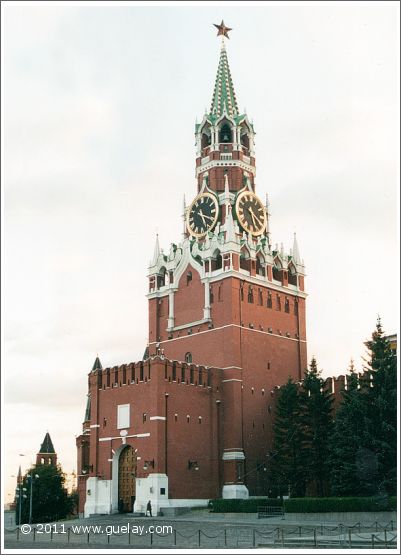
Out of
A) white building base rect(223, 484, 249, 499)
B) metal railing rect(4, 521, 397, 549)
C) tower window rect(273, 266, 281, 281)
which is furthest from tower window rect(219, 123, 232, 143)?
metal railing rect(4, 521, 397, 549)

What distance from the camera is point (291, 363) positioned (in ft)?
234

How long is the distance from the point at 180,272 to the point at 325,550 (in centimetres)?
4310

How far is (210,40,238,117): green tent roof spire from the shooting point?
254 ft

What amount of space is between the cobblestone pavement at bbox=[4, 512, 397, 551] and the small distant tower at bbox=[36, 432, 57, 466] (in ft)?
187

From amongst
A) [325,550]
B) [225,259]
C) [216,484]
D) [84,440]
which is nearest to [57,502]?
[84,440]

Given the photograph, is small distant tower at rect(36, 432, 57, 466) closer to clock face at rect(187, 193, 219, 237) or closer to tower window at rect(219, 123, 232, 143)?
clock face at rect(187, 193, 219, 237)

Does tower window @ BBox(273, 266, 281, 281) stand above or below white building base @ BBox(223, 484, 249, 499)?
above

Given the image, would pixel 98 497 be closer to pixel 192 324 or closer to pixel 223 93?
pixel 192 324

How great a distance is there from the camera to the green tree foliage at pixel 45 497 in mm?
85688

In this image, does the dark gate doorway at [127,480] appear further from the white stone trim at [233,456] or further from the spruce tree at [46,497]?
the spruce tree at [46,497]

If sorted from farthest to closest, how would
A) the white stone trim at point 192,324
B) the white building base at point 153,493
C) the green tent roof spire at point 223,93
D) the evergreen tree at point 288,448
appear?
the green tent roof spire at point 223,93 < the white stone trim at point 192,324 < the evergreen tree at point 288,448 < the white building base at point 153,493

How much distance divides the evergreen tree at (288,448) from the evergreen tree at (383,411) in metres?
10.1

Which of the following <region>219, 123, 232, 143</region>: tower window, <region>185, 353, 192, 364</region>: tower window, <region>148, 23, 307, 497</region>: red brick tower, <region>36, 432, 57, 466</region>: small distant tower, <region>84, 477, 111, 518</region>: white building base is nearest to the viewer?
<region>84, 477, 111, 518</region>: white building base

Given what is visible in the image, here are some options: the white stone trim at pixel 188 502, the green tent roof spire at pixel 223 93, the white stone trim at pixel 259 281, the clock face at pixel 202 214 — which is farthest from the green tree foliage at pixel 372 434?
the green tent roof spire at pixel 223 93
